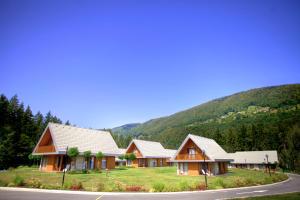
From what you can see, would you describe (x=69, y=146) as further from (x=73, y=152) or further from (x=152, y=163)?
(x=152, y=163)

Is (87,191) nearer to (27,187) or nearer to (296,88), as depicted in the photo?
(27,187)

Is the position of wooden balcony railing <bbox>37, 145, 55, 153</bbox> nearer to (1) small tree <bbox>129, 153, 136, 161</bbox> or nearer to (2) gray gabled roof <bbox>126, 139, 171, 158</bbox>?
(1) small tree <bbox>129, 153, 136, 161</bbox>

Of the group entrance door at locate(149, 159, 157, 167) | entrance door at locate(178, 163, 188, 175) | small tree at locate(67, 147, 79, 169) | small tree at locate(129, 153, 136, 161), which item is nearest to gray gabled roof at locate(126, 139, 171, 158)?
entrance door at locate(149, 159, 157, 167)

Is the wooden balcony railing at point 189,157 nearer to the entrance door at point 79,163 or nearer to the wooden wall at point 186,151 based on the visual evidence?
the wooden wall at point 186,151

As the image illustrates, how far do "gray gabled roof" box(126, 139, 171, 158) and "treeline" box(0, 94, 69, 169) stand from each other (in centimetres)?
2440

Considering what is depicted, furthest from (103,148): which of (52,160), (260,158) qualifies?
(260,158)

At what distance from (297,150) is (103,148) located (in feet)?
186

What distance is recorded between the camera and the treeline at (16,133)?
49.7 metres

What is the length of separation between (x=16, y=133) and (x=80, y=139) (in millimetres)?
22851

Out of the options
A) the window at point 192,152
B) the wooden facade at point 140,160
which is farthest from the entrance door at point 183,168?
the wooden facade at point 140,160

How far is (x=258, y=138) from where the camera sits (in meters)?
93.4

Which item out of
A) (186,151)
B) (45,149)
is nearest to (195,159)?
(186,151)

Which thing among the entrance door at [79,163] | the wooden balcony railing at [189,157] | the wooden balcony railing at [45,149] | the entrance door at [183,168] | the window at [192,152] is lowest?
the entrance door at [183,168]

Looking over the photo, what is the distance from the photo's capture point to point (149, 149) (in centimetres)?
6241
